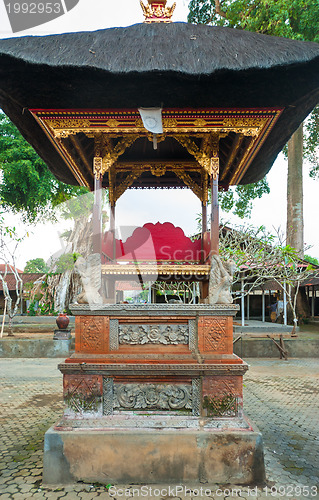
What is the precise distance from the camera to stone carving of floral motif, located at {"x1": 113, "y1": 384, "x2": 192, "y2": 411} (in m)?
4.25

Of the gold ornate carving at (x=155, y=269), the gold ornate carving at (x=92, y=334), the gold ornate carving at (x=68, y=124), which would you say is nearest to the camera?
the gold ornate carving at (x=92, y=334)

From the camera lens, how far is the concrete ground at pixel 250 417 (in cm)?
373

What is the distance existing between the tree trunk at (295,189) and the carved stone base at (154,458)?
16374 mm

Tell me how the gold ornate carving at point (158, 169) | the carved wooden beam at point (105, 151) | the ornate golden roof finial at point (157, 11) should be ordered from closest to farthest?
the carved wooden beam at point (105, 151) < the ornate golden roof finial at point (157, 11) < the gold ornate carving at point (158, 169)

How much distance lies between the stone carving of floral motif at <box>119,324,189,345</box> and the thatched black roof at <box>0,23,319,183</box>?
9.14 feet

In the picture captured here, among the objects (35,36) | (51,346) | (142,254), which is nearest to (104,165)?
(142,254)

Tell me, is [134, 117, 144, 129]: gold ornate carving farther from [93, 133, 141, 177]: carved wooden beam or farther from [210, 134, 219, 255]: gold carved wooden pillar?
[210, 134, 219, 255]: gold carved wooden pillar

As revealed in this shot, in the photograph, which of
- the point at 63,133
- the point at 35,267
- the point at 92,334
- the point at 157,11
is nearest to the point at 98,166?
the point at 63,133

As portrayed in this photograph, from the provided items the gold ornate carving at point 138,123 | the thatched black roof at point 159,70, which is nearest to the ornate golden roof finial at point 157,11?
the thatched black roof at point 159,70

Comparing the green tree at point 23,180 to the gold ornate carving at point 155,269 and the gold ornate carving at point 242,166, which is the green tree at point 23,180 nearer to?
the gold ornate carving at point 242,166

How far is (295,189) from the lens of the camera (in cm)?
1934

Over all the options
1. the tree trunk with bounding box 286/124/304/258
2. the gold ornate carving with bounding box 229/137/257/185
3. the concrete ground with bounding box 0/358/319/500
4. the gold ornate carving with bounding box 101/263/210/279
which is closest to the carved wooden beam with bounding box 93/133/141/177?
the gold ornate carving with bounding box 101/263/210/279

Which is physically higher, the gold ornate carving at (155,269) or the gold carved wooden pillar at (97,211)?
the gold carved wooden pillar at (97,211)

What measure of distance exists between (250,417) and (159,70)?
560 cm
